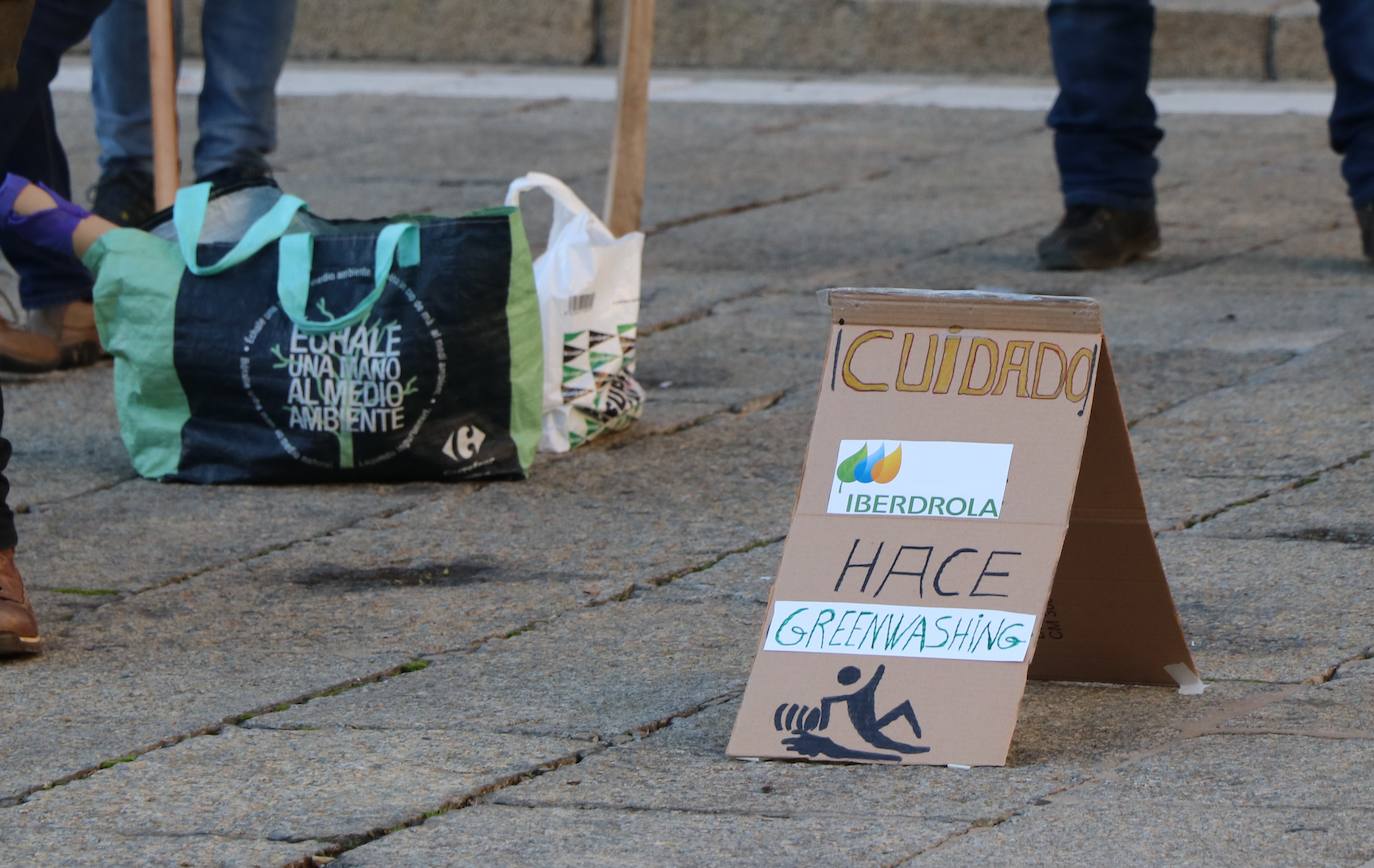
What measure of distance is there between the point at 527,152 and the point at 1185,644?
5023mm

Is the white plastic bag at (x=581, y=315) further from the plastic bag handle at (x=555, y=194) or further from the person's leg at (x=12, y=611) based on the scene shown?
the person's leg at (x=12, y=611)

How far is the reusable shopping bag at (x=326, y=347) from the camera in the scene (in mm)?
3992

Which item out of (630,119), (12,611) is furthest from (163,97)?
(12,611)

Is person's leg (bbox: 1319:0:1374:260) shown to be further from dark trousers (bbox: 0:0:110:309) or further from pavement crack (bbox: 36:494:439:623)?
dark trousers (bbox: 0:0:110:309)

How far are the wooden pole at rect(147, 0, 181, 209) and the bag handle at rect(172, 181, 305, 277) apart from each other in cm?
64

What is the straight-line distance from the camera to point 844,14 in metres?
9.44

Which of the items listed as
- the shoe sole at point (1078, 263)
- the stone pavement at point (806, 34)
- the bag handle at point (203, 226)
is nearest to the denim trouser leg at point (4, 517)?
the bag handle at point (203, 226)

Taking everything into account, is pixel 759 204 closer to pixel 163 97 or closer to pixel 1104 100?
pixel 1104 100

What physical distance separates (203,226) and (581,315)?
0.68 m

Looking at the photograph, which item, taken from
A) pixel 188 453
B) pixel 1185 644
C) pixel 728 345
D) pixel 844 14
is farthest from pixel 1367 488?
pixel 844 14

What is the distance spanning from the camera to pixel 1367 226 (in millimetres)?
5664

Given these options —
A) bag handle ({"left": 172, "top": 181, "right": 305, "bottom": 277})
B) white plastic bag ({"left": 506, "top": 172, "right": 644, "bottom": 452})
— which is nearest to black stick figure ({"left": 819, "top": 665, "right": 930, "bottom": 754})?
white plastic bag ({"left": 506, "top": 172, "right": 644, "bottom": 452})

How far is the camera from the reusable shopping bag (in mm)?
3992

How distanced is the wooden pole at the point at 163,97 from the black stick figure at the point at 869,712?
2539mm
